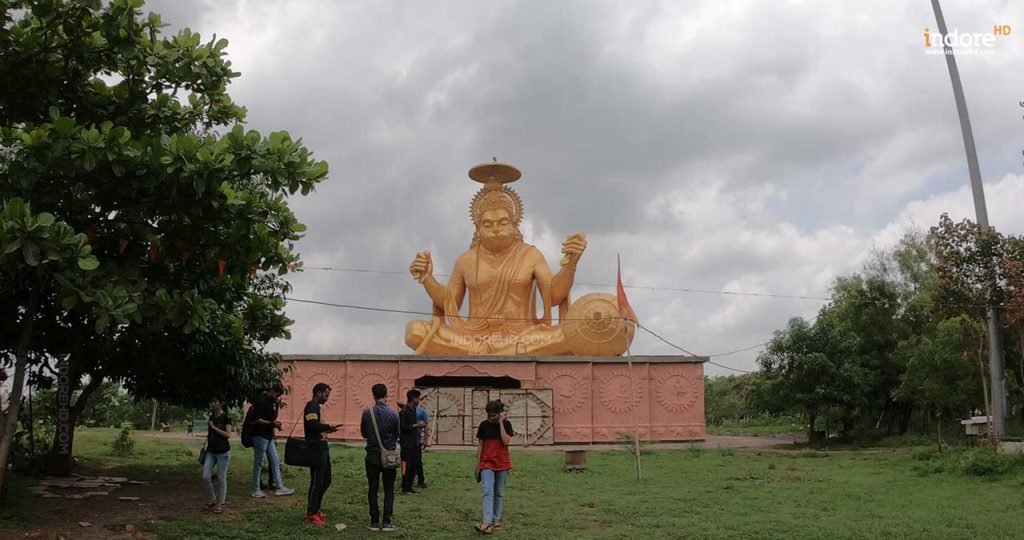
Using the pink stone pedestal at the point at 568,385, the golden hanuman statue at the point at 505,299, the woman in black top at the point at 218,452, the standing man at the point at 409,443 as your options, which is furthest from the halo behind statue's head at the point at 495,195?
the woman in black top at the point at 218,452

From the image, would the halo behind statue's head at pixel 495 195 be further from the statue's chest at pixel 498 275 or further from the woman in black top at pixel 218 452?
the woman in black top at pixel 218 452

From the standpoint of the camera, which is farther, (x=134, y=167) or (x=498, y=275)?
(x=498, y=275)

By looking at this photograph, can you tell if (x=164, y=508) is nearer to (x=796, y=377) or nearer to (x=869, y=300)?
(x=796, y=377)

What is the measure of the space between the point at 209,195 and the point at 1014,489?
33.7 feet

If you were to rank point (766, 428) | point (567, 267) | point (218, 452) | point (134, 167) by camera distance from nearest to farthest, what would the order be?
point (134, 167) → point (218, 452) → point (567, 267) → point (766, 428)

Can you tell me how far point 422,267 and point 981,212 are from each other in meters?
14.7

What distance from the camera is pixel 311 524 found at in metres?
7.70

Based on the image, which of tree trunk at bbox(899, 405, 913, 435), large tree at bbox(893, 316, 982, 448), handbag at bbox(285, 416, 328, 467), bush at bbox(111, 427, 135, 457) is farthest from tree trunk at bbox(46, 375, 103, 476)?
tree trunk at bbox(899, 405, 913, 435)

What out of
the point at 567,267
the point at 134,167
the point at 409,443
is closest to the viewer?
the point at 134,167

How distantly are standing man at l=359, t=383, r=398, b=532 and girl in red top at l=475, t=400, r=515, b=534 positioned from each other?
833 millimetres

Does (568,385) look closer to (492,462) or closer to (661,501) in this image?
(661,501)

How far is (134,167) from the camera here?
6.75m

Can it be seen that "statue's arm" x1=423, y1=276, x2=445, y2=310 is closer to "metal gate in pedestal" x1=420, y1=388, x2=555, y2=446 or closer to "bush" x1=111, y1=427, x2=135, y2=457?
"metal gate in pedestal" x1=420, y1=388, x2=555, y2=446

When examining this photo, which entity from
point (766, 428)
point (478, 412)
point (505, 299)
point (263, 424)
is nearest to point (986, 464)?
point (263, 424)
